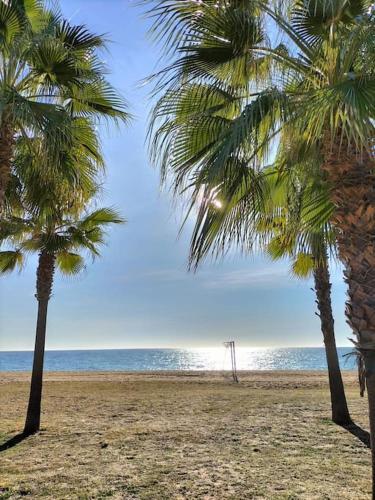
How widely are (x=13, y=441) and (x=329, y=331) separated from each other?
6794 mm

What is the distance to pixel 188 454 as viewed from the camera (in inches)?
244

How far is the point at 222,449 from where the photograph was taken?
6.43 meters

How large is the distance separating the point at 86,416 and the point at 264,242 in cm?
676

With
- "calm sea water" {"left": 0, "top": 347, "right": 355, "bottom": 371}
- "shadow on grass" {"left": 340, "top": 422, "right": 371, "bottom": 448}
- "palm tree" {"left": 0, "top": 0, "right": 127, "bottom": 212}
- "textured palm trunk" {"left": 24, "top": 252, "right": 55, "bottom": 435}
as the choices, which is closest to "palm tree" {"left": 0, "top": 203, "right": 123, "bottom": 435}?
"textured palm trunk" {"left": 24, "top": 252, "right": 55, "bottom": 435}

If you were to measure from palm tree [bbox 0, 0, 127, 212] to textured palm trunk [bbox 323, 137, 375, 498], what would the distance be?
10.6 feet

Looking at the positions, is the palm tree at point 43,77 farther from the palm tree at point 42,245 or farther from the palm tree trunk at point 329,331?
the palm tree trunk at point 329,331

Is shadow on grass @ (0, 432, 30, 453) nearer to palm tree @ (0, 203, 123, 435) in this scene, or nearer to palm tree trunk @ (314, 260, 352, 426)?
palm tree @ (0, 203, 123, 435)

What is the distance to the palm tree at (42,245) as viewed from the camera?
8420mm

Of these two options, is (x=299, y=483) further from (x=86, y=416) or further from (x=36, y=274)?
(x=36, y=274)

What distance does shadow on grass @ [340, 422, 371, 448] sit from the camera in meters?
6.88

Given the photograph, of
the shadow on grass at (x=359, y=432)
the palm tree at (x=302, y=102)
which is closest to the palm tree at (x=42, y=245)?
the palm tree at (x=302, y=102)

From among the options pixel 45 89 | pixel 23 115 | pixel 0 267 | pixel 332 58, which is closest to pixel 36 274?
pixel 0 267

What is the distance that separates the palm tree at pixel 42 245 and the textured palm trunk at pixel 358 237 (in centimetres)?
561

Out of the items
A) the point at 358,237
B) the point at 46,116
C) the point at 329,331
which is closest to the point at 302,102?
the point at 358,237
